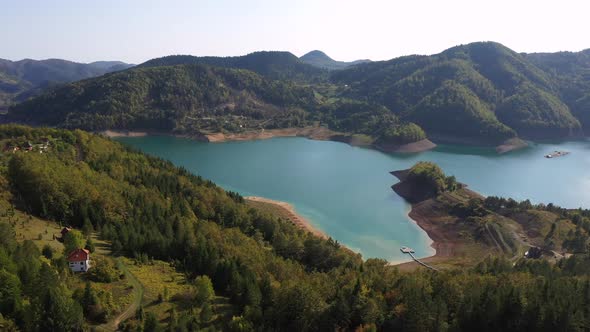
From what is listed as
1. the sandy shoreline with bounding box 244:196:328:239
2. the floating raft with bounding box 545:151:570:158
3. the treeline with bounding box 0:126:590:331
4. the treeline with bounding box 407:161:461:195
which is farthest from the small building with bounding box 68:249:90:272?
the floating raft with bounding box 545:151:570:158

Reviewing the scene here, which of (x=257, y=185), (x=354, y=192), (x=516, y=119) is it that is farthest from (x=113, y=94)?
(x=516, y=119)

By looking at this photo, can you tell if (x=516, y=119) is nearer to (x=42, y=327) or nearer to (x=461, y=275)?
(x=461, y=275)

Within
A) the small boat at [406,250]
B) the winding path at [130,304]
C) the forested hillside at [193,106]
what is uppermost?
the forested hillside at [193,106]

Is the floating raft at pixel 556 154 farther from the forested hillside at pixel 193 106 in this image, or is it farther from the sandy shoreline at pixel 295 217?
the sandy shoreline at pixel 295 217

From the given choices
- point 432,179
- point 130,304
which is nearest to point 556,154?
point 432,179

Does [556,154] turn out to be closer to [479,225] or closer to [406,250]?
[479,225]

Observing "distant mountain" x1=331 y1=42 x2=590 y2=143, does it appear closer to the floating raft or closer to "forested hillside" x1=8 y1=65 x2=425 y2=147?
"forested hillside" x1=8 y1=65 x2=425 y2=147

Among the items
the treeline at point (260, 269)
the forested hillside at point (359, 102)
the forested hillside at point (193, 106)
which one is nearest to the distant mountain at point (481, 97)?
the forested hillside at point (359, 102)
